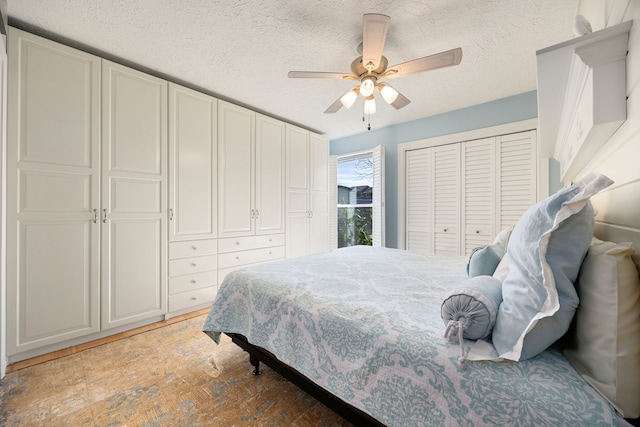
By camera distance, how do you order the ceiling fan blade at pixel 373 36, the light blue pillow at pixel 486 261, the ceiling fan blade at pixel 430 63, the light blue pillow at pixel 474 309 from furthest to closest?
the ceiling fan blade at pixel 430 63 → the ceiling fan blade at pixel 373 36 → the light blue pillow at pixel 486 261 → the light blue pillow at pixel 474 309

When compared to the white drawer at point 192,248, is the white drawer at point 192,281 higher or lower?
lower

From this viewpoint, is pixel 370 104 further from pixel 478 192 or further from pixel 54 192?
pixel 54 192

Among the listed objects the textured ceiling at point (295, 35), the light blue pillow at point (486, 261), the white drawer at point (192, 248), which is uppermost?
the textured ceiling at point (295, 35)

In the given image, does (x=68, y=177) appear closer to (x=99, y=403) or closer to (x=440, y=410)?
(x=99, y=403)

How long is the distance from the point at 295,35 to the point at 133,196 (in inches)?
79.2

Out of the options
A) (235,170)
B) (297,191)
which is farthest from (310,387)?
(297,191)

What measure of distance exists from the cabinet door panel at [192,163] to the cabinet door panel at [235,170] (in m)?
0.08

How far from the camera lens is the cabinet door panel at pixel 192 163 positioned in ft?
8.82

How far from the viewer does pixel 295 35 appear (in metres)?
1.98

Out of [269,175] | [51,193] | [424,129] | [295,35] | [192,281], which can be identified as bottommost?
[192,281]

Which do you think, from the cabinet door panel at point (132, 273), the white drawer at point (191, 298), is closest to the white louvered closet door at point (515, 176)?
the white drawer at point (191, 298)

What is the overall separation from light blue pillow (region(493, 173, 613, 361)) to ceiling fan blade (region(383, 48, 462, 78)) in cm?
119

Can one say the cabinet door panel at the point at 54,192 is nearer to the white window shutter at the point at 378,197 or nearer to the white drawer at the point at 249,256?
the white drawer at the point at 249,256

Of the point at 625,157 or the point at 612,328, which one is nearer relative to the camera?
the point at 612,328
